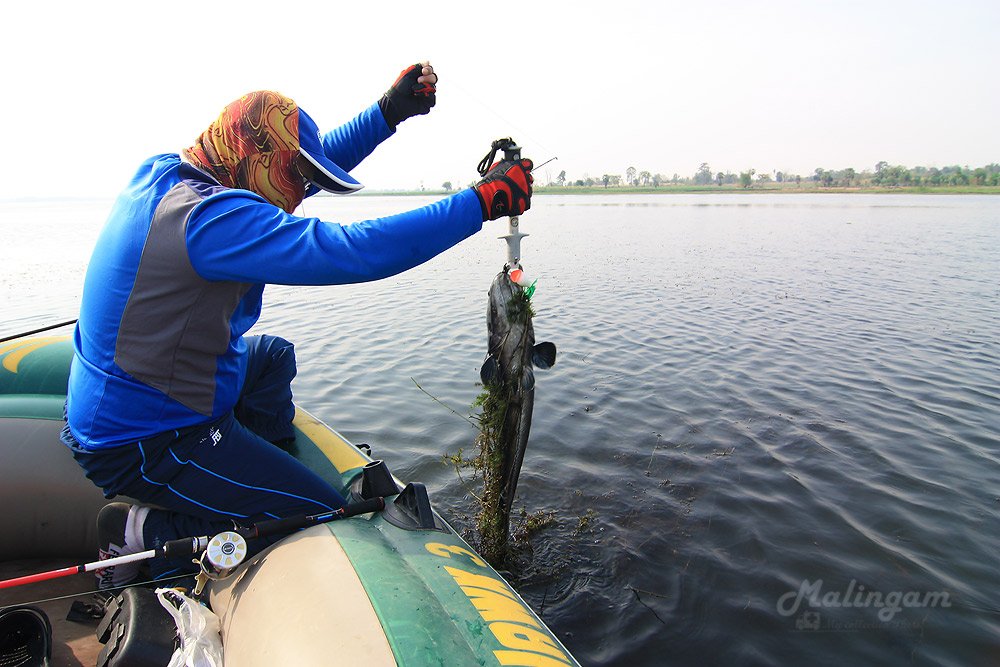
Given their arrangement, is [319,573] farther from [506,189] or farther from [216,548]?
[506,189]

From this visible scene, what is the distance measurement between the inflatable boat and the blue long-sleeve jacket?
0.82m

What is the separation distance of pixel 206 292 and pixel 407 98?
2.21 meters

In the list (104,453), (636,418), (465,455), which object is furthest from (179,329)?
(636,418)

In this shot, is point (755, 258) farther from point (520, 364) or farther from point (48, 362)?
point (48, 362)

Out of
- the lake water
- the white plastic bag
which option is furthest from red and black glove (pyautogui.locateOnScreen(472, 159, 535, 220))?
the lake water

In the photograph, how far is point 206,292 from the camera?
245 cm

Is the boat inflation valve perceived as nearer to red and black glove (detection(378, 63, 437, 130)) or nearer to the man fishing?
the man fishing

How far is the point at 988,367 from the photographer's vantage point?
820 centimetres

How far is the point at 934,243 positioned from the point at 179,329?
82.8 ft

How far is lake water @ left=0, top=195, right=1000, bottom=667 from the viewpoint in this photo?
12.8 ft

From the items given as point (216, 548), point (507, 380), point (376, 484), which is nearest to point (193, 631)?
point (216, 548)

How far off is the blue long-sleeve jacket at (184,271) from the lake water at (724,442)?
2.78 metres

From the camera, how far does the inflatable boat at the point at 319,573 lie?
2.17 metres

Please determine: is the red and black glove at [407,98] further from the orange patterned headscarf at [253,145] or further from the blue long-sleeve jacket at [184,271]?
the blue long-sleeve jacket at [184,271]
